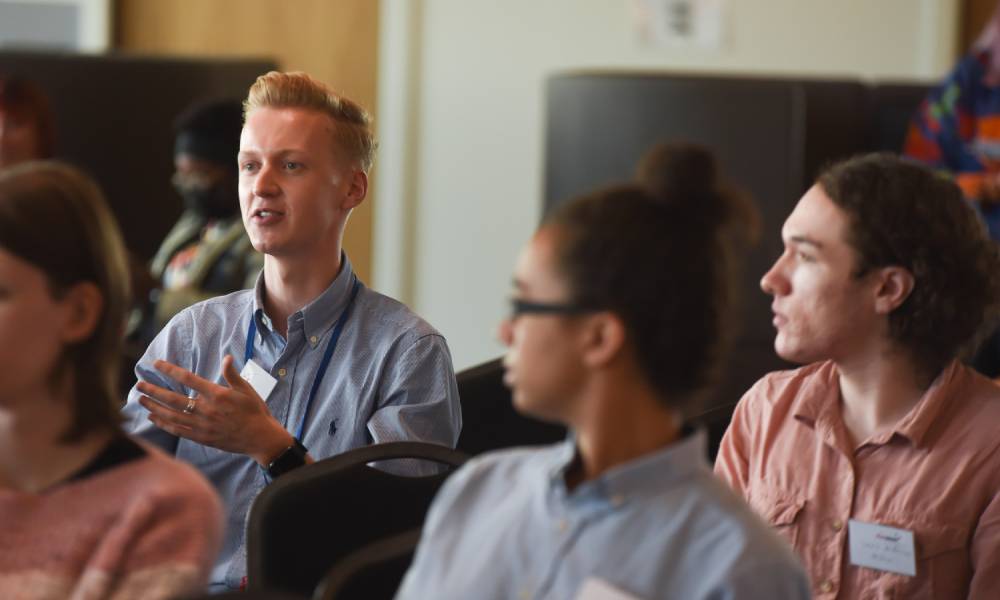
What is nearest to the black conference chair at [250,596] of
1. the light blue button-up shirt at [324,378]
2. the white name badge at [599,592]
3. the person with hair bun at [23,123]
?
the white name badge at [599,592]

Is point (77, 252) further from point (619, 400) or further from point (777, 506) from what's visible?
point (777, 506)

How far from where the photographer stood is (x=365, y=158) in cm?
240

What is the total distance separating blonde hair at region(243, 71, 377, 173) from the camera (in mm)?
2299

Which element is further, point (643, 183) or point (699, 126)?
point (699, 126)

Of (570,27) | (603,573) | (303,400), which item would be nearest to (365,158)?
(303,400)

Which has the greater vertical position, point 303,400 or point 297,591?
point 303,400

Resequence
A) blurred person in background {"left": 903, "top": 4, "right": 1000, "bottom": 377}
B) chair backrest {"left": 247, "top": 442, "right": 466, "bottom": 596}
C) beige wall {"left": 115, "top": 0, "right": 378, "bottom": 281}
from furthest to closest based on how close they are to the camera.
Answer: beige wall {"left": 115, "top": 0, "right": 378, "bottom": 281} < blurred person in background {"left": 903, "top": 4, "right": 1000, "bottom": 377} < chair backrest {"left": 247, "top": 442, "right": 466, "bottom": 596}

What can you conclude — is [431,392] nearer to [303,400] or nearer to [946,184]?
[303,400]

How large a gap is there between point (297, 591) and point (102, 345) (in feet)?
1.76

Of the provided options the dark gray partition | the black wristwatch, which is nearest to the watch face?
the black wristwatch

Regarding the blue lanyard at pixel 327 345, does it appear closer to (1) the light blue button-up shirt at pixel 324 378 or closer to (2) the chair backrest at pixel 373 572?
(1) the light blue button-up shirt at pixel 324 378

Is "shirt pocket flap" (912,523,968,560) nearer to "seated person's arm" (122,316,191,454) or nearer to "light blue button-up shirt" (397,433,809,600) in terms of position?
"light blue button-up shirt" (397,433,809,600)

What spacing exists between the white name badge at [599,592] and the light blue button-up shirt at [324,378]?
2.39 ft

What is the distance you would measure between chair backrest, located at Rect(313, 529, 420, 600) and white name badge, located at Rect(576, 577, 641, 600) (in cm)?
28
